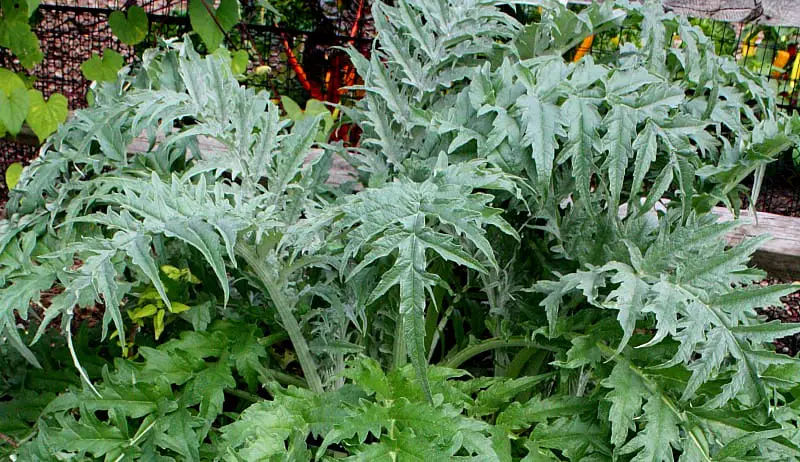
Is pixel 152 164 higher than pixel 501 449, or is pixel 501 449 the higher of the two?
pixel 152 164

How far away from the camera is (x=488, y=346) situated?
6.14 ft

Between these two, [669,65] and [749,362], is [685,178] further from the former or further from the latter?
[669,65]

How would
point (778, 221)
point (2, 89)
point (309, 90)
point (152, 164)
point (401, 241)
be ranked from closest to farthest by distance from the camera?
point (401, 241), point (152, 164), point (778, 221), point (2, 89), point (309, 90)

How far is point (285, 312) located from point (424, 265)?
0.47 m

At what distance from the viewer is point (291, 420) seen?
5.22 feet

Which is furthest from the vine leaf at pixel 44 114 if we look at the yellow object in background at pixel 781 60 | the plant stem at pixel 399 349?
the yellow object in background at pixel 781 60

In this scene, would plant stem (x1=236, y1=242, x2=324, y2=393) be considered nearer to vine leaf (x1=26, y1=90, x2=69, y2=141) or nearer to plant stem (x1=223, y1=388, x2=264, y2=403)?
plant stem (x1=223, y1=388, x2=264, y2=403)

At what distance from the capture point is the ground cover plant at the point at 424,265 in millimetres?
1467

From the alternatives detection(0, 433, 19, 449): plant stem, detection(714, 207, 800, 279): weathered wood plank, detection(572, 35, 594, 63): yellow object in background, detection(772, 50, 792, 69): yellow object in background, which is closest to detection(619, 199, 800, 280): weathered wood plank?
detection(714, 207, 800, 279): weathered wood plank

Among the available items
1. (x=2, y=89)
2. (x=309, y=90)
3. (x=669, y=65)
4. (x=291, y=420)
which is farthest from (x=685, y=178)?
(x=2, y=89)

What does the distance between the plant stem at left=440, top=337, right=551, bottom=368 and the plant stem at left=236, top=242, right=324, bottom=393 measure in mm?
296

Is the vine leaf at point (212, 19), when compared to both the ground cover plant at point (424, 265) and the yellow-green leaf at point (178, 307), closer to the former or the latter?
the ground cover plant at point (424, 265)

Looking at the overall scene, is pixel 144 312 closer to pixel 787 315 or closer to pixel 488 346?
pixel 488 346

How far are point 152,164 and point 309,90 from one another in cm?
154
